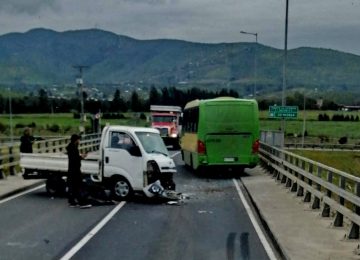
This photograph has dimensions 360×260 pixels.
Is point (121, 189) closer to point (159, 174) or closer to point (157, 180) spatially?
Answer: point (157, 180)

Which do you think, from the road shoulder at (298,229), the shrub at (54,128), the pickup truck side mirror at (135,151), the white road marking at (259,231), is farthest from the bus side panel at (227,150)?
the shrub at (54,128)

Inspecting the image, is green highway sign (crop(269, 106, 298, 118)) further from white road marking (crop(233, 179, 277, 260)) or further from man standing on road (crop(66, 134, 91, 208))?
man standing on road (crop(66, 134, 91, 208))

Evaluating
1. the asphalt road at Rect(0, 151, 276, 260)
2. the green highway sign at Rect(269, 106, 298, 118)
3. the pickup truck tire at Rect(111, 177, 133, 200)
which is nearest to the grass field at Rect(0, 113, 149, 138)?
the green highway sign at Rect(269, 106, 298, 118)

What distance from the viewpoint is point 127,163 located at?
65.1 feet

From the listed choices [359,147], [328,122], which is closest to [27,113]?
[328,122]

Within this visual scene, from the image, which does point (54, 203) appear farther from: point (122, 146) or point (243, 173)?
point (243, 173)

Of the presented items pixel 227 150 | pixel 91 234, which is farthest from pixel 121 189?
pixel 227 150

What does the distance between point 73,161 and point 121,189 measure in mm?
1848

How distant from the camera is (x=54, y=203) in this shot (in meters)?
19.5

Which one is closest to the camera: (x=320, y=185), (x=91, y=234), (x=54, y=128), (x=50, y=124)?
(x=91, y=234)

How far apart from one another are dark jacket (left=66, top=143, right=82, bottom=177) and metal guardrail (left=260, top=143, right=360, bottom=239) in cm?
610

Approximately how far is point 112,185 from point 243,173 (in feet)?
40.6

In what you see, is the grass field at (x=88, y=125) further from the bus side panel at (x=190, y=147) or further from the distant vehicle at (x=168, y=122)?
the bus side panel at (x=190, y=147)

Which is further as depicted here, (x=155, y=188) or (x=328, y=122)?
(x=328, y=122)
